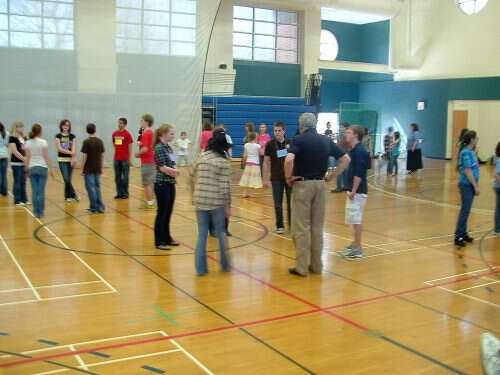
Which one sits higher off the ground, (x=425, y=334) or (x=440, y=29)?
(x=440, y=29)

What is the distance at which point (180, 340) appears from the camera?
15.3 ft

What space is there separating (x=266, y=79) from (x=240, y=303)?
22.2 meters

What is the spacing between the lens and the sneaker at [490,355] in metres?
3.57

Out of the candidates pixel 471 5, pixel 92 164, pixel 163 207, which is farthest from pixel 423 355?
pixel 471 5

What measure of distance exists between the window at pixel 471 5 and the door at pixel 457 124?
4.44 metres

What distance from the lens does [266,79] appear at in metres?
27.0

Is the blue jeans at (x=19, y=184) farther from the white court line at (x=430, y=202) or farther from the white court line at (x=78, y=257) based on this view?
the white court line at (x=430, y=202)

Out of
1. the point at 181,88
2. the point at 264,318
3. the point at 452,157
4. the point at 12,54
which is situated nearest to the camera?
the point at 264,318

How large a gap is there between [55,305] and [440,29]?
1009 inches

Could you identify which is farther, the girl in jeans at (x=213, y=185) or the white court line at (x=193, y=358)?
the girl in jeans at (x=213, y=185)

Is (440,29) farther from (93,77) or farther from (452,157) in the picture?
(93,77)

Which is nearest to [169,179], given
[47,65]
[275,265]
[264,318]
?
[275,265]

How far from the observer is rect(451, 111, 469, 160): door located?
1032 inches

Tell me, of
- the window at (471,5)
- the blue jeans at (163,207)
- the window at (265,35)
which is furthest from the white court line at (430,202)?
A: the window at (471,5)
